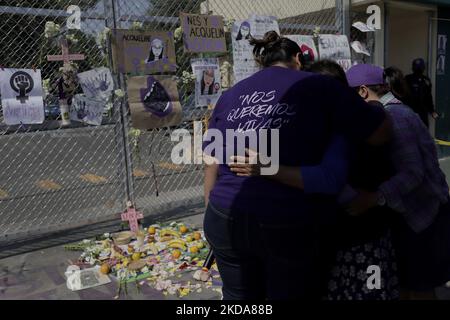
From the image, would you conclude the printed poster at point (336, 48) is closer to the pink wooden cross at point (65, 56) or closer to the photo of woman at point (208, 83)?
the photo of woman at point (208, 83)

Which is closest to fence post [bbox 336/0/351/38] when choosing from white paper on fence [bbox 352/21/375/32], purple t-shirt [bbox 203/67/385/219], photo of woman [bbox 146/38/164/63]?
white paper on fence [bbox 352/21/375/32]

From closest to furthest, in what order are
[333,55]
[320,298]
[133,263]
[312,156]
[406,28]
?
[312,156], [320,298], [133,263], [333,55], [406,28]

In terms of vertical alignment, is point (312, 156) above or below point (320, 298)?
above

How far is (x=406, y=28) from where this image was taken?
29.9ft

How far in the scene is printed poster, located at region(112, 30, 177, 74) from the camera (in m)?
4.17

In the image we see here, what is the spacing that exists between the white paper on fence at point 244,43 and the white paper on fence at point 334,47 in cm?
95

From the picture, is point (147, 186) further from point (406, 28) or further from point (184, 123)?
point (406, 28)

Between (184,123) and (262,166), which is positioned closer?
(262,166)

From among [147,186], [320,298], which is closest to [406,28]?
[147,186]

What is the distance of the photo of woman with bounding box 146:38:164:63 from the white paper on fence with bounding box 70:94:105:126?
667 millimetres

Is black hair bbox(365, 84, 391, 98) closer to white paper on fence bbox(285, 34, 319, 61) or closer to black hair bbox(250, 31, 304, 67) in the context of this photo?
black hair bbox(250, 31, 304, 67)

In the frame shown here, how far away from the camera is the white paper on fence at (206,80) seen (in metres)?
4.69
